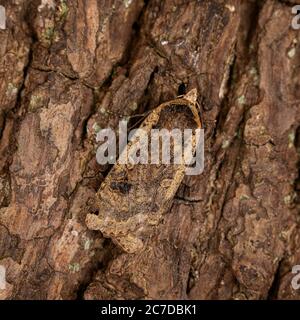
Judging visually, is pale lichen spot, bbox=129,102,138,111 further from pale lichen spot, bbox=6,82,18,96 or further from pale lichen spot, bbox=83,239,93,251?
pale lichen spot, bbox=83,239,93,251

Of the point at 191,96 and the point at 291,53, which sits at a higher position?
the point at 291,53

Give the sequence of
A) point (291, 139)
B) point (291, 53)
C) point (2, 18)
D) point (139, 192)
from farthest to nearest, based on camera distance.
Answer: point (291, 139) → point (291, 53) → point (139, 192) → point (2, 18)

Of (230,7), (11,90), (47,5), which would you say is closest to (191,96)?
(230,7)

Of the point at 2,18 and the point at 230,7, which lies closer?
the point at 2,18

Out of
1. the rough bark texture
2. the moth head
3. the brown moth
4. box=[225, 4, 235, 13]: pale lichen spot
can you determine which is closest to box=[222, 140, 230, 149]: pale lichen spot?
the rough bark texture

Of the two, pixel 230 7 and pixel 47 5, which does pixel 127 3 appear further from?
pixel 230 7

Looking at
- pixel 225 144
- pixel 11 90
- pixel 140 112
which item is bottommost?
pixel 225 144

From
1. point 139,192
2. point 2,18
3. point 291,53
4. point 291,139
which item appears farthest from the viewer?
point 291,139
